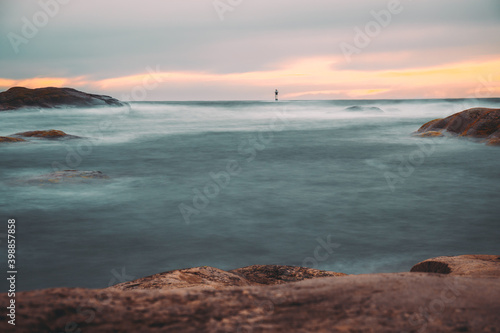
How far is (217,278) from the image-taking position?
156 inches

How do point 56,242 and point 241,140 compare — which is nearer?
point 56,242

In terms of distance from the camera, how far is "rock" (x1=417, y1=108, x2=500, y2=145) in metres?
19.6

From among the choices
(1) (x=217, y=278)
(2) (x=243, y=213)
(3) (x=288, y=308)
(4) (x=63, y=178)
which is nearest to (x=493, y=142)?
(2) (x=243, y=213)

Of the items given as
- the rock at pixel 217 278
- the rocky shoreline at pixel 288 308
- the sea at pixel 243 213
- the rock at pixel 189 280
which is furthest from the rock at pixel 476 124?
the rocky shoreline at pixel 288 308

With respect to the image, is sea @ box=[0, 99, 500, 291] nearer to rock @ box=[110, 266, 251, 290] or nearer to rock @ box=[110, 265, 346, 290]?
rock @ box=[110, 265, 346, 290]

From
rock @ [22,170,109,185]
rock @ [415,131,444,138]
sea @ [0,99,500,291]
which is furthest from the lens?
rock @ [415,131,444,138]

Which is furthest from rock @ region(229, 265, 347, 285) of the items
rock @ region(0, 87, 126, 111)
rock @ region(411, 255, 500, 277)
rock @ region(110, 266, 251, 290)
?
rock @ region(0, 87, 126, 111)

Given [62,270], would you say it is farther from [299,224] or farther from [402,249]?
[402,249]

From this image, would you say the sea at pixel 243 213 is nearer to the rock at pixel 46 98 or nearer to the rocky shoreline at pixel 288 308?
the rocky shoreline at pixel 288 308

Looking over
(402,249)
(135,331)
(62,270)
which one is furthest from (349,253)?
(135,331)

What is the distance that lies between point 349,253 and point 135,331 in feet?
18.4

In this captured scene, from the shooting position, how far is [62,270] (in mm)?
6254

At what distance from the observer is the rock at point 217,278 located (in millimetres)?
3645

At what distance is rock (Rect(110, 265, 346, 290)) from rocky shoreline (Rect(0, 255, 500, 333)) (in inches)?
45.6
